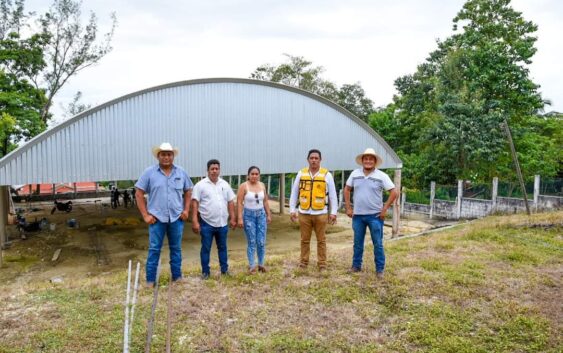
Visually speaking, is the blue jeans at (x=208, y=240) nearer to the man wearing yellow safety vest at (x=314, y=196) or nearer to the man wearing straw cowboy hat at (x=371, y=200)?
the man wearing yellow safety vest at (x=314, y=196)

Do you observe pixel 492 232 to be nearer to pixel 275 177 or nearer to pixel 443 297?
pixel 443 297

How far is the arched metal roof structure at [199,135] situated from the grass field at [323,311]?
15.7ft

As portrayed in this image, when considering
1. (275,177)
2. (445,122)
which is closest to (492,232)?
(445,122)

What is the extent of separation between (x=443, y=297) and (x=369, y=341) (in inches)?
56.0

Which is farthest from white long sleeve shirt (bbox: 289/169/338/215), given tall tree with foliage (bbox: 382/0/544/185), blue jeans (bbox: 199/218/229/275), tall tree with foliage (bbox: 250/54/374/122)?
tall tree with foliage (bbox: 250/54/374/122)

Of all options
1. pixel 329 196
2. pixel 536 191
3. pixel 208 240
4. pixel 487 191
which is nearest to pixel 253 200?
pixel 208 240

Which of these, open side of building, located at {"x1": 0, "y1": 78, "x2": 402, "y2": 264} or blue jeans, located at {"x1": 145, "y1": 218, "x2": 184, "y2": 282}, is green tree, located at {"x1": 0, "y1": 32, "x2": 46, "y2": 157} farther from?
blue jeans, located at {"x1": 145, "y1": 218, "x2": 184, "y2": 282}

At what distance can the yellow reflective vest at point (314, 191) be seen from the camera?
5.05 m

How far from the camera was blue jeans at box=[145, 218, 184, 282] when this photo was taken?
460 cm

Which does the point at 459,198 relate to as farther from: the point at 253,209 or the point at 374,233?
the point at 253,209

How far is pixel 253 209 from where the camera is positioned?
5.11 meters

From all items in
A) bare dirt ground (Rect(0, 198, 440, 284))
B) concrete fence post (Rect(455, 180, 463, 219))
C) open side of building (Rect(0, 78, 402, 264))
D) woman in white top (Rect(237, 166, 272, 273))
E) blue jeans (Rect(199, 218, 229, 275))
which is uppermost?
open side of building (Rect(0, 78, 402, 264))

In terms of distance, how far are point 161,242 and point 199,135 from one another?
22.3 ft

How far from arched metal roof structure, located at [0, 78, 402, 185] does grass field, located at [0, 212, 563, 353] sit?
4.79 meters
